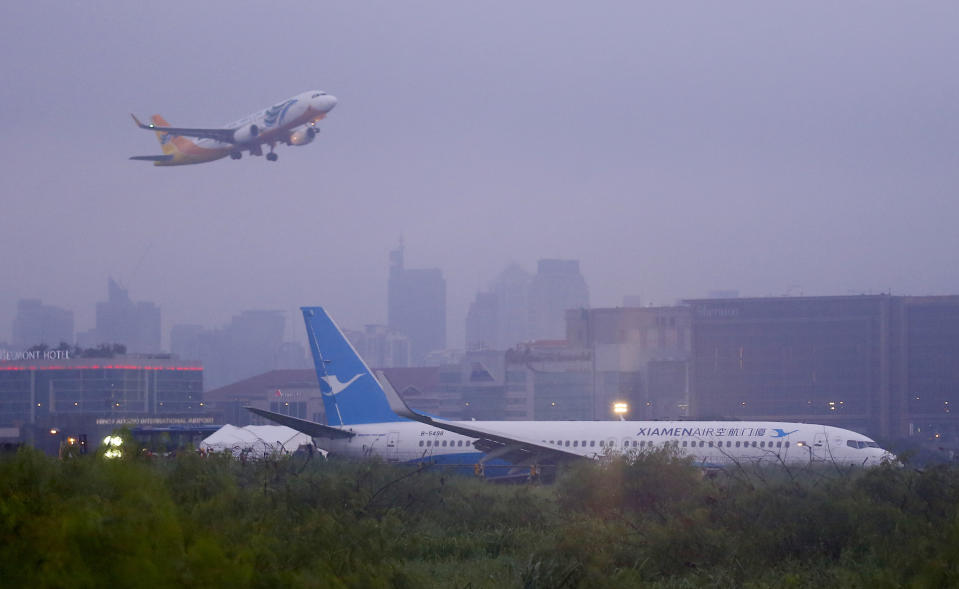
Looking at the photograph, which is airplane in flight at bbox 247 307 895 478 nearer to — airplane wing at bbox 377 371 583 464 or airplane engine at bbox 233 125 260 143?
airplane wing at bbox 377 371 583 464

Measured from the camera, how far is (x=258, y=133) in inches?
1857

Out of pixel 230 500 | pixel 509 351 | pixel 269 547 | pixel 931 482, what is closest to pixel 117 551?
pixel 269 547

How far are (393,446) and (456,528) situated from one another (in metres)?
14.5

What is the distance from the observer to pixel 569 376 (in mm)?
91188

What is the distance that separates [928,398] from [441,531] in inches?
3527

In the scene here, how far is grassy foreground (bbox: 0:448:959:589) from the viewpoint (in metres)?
7.16

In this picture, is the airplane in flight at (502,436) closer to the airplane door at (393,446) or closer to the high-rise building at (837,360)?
the airplane door at (393,446)

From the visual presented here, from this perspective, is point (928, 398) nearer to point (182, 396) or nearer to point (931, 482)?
point (182, 396)

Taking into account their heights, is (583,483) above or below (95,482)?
below

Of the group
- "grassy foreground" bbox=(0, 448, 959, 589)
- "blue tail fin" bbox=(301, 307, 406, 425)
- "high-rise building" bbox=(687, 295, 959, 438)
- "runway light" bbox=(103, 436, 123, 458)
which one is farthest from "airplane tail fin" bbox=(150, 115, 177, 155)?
"high-rise building" bbox=(687, 295, 959, 438)

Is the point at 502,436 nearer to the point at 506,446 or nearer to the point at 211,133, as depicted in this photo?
the point at 506,446

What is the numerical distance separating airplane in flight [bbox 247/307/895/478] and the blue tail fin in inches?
1.2

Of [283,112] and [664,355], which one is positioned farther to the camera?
[664,355]

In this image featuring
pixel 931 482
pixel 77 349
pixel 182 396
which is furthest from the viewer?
pixel 77 349
